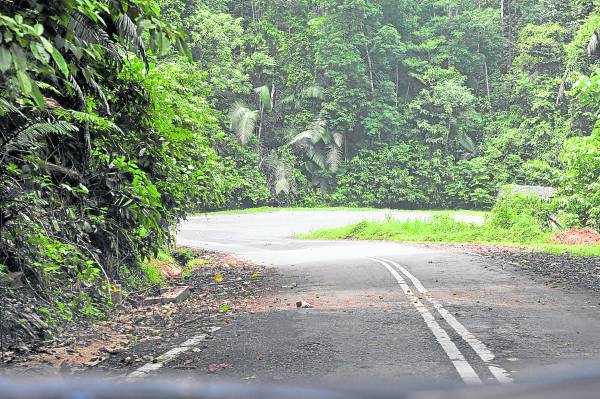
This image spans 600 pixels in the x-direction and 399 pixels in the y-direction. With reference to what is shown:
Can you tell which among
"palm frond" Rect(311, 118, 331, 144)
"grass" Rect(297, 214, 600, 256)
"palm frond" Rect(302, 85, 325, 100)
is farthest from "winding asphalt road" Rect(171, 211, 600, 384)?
"palm frond" Rect(302, 85, 325, 100)

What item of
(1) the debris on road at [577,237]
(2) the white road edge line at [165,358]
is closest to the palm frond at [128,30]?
(2) the white road edge line at [165,358]

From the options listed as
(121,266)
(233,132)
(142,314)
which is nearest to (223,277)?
(121,266)

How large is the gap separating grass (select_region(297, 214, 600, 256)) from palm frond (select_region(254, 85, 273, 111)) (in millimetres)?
21370

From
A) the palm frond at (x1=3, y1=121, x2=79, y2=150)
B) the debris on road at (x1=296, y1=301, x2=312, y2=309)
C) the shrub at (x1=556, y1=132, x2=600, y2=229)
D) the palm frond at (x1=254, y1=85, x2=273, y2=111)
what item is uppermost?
the palm frond at (x1=254, y1=85, x2=273, y2=111)

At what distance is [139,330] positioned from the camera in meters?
8.18

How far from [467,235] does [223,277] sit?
55.1 feet

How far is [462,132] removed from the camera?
57.8 m

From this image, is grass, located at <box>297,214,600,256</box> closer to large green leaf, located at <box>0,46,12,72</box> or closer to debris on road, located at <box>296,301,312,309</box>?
debris on road, located at <box>296,301,312,309</box>

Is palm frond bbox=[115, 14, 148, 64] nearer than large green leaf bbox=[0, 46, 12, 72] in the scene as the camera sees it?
No

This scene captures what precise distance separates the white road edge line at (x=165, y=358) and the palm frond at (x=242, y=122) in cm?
4418

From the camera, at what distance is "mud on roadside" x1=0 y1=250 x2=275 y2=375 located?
6.04m

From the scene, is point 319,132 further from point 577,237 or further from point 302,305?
point 302,305

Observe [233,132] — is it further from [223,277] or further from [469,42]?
[223,277]

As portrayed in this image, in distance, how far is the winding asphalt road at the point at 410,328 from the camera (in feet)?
19.2
